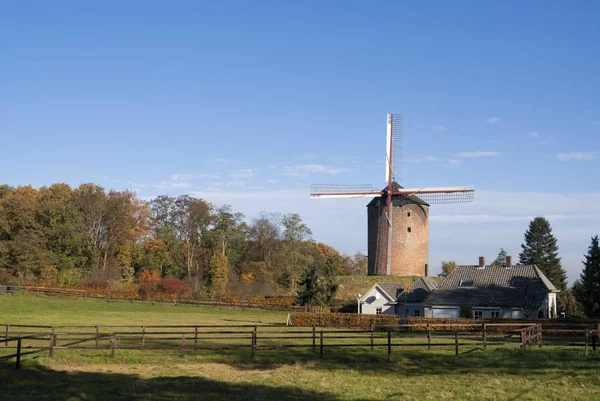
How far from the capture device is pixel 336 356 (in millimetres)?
27094

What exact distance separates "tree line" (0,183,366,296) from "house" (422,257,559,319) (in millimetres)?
25892

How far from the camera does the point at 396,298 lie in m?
59.7

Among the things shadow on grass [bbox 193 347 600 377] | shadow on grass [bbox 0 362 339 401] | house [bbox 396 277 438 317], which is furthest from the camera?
house [bbox 396 277 438 317]

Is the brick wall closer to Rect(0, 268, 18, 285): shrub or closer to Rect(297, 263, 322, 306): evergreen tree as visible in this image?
Rect(297, 263, 322, 306): evergreen tree

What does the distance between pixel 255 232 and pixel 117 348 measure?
250 feet

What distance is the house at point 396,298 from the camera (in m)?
58.3

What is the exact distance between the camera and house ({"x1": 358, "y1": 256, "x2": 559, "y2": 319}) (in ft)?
171

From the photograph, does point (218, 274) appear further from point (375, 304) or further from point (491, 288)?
point (491, 288)

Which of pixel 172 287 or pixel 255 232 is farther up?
pixel 255 232

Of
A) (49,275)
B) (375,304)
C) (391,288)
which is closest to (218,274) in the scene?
(49,275)

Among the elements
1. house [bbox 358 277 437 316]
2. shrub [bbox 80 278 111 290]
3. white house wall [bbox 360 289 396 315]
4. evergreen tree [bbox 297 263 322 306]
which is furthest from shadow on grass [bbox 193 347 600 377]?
shrub [bbox 80 278 111 290]

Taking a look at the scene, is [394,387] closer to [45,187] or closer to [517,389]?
[517,389]

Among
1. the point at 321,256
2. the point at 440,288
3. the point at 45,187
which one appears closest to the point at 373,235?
the point at 440,288

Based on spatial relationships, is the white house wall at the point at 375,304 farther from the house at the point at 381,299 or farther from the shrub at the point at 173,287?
the shrub at the point at 173,287
